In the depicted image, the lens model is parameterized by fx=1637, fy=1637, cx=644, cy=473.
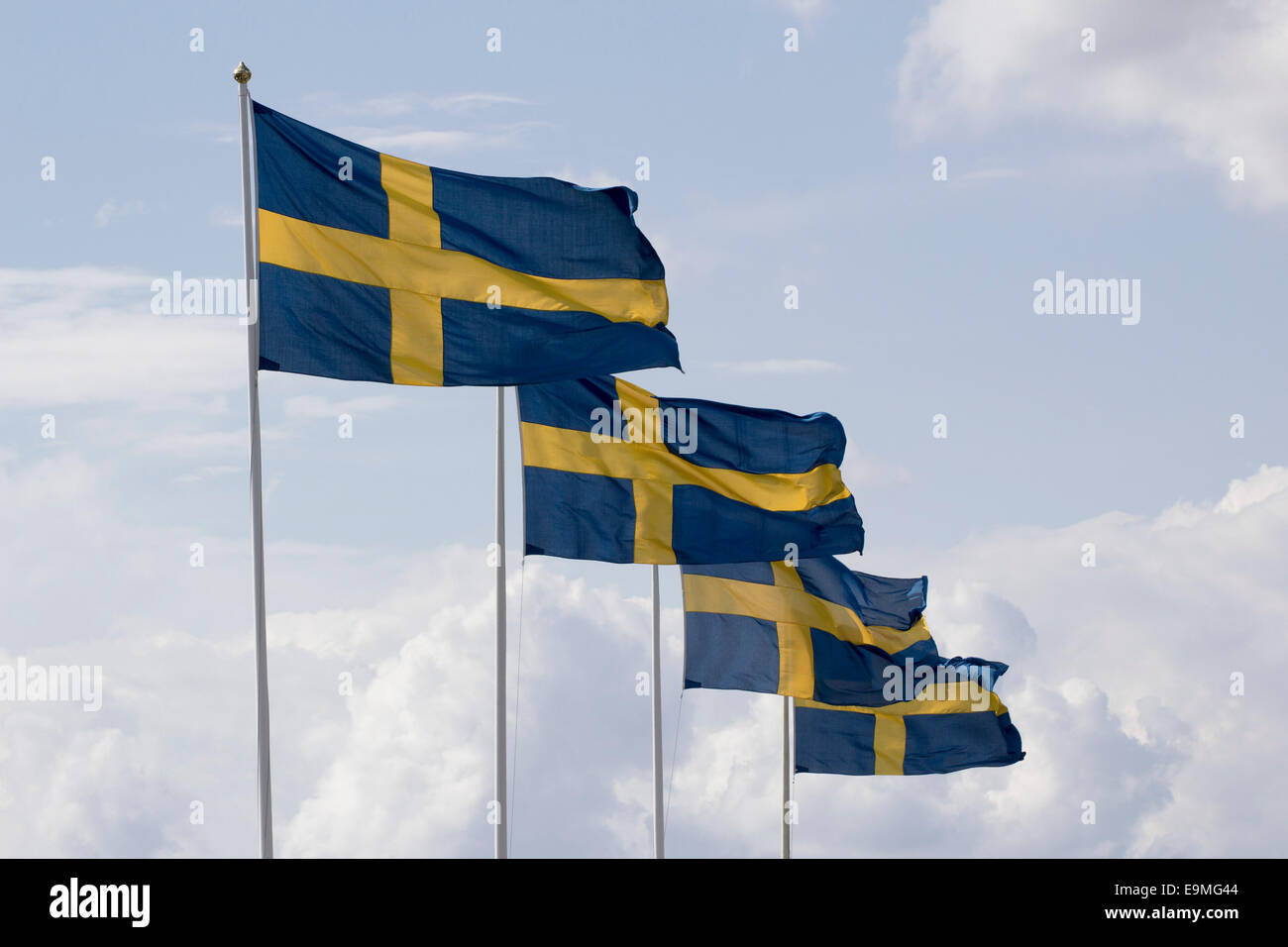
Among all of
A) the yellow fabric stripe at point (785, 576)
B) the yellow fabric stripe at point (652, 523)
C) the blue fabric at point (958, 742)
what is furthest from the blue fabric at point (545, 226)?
the blue fabric at point (958, 742)

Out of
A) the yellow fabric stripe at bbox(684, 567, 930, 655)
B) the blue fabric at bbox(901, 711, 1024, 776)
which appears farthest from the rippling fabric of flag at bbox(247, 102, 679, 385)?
the blue fabric at bbox(901, 711, 1024, 776)

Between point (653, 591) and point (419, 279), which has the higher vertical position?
point (419, 279)

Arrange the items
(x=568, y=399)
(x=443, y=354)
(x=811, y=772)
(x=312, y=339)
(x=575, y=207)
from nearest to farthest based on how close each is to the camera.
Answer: (x=312, y=339) < (x=443, y=354) < (x=575, y=207) < (x=568, y=399) < (x=811, y=772)

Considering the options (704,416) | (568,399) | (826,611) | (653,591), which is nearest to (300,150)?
(568,399)

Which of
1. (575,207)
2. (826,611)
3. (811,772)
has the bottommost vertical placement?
(811,772)

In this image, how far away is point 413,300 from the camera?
16672 millimetres

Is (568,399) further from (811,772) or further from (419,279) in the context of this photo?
(811,772)

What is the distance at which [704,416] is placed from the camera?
23922 millimetres

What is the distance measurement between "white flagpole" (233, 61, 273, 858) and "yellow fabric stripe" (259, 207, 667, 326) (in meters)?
0.62

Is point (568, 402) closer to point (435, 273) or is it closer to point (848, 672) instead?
point (435, 273)

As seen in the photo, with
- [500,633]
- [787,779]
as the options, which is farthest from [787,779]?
[500,633]

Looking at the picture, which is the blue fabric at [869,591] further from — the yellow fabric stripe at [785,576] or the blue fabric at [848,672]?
the blue fabric at [848,672]
